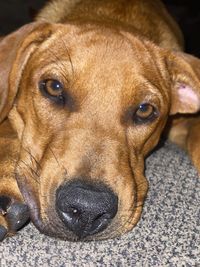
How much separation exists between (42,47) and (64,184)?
2.92ft

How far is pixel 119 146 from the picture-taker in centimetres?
264

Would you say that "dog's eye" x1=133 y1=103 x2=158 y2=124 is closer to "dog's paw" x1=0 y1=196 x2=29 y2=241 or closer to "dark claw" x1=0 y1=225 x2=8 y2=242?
"dog's paw" x1=0 y1=196 x2=29 y2=241

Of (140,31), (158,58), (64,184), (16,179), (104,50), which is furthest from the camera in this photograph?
(140,31)

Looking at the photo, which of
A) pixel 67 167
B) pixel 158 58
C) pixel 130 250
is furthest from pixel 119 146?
pixel 158 58

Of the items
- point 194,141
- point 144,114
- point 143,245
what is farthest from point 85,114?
point 194,141

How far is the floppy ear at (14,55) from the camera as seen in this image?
9.42ft

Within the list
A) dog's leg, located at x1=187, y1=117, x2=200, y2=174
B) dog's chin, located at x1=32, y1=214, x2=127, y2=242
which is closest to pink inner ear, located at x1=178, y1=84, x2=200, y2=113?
dog's leg, located at x1=187, y1=117, x2=200, y2=174

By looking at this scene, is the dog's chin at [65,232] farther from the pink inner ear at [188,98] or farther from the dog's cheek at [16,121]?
Answer: the pink inner ear at [188,98]

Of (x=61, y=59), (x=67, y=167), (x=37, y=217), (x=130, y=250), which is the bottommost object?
(x=130, y=250)

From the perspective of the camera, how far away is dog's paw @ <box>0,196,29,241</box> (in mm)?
2414

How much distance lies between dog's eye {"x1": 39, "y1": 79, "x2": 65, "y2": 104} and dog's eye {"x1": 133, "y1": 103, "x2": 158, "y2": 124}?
0.37 m

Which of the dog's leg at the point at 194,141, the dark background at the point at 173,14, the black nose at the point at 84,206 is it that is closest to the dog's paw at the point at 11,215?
the black nose at the point at 84,206

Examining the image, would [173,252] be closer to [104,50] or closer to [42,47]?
[104,50]

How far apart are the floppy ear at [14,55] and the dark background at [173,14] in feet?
7.13
